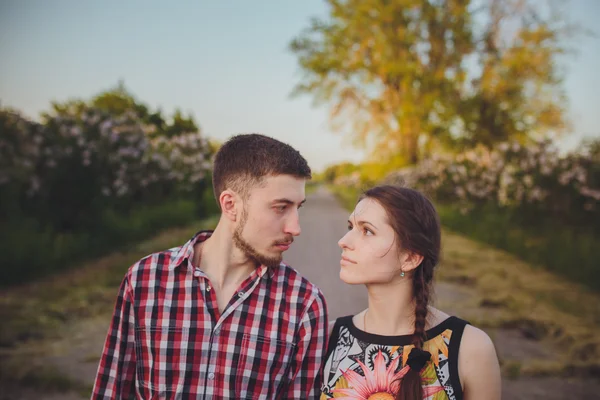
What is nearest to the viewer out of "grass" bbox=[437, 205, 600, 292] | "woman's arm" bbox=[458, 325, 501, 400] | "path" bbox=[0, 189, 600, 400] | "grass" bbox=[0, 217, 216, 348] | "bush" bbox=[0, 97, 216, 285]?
"woman's arm" bbox=[458, 325, 501, 400]

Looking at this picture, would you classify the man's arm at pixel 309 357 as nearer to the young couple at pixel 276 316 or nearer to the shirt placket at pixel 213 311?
the young couple at pixel 276 316

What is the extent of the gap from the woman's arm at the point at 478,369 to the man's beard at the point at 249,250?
Answer: 0.76 m

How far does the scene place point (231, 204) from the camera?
2092 mm

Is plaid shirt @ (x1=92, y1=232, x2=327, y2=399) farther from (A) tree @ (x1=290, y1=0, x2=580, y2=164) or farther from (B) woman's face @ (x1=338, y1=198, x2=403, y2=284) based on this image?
(A) tree @ (x1=290, y1=0, x2=580, y2=164)

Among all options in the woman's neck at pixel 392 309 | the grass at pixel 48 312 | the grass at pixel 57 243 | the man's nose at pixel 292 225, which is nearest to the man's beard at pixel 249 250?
the man's nose at pixel 292 225

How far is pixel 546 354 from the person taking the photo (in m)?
4.14

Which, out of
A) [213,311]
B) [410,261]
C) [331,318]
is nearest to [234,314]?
[213,311]

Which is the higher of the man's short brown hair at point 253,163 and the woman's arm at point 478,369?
the man's short brown hair at point 253,163

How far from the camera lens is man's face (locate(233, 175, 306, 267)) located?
199cm

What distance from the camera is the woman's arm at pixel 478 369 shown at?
67.0 inches

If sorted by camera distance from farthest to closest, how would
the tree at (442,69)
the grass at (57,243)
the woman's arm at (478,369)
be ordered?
the tree at (442,69), the grass at (57,243), the woman's arm at (478,369)

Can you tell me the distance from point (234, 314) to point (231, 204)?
18.0 inches

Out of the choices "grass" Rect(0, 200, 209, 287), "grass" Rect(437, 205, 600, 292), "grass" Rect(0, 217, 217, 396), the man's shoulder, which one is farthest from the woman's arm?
"grass" Rect(0, 200, 209, 287)

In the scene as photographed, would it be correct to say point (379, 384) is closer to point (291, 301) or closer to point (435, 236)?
point (291, 301)
